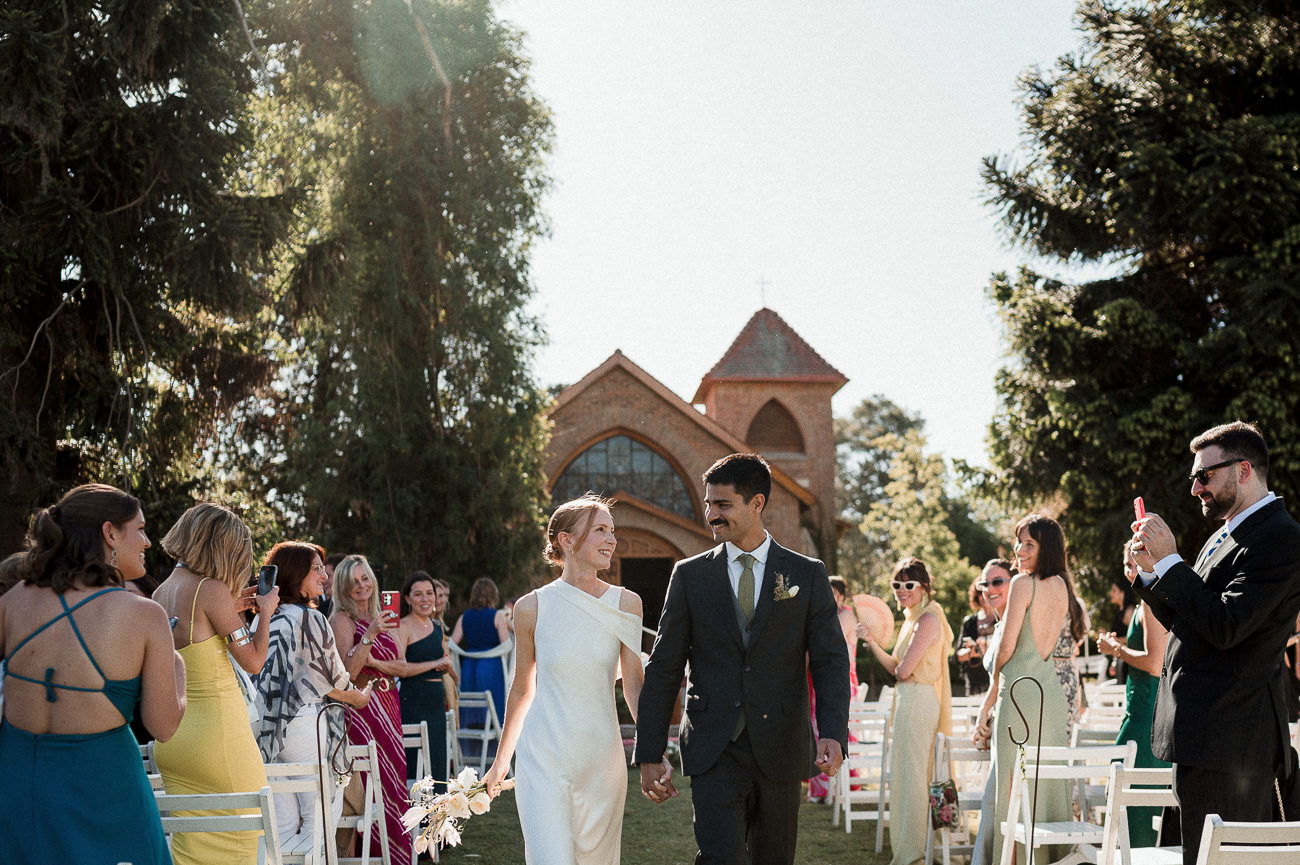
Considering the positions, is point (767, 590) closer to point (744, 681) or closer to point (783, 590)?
point (783, 590)

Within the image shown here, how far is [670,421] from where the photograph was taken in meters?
36.8

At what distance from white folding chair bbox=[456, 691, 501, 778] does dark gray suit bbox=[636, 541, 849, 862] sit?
795 centimetres

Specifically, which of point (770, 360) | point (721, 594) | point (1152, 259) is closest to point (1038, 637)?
point (721, 594)

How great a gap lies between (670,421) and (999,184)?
16.0 meters

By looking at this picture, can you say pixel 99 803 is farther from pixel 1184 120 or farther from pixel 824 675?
pixel 1184 120

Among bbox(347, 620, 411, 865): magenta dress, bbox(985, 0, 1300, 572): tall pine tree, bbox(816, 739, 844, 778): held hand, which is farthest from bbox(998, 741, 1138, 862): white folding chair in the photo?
bbox(985, 0, 1300, 572): tall pine tree

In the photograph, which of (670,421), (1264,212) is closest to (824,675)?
(1264,212)

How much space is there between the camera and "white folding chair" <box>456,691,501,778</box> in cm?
1252

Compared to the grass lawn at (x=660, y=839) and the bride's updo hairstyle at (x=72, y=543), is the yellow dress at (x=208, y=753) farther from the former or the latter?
the grass lawn at (x=660, y=839)

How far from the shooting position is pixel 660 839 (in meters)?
10.0

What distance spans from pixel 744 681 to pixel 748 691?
4 centimetres

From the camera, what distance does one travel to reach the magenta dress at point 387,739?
25.6 feet

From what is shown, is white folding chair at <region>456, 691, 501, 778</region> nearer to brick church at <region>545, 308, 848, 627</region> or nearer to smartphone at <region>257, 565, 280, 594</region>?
smartphone at <region>257, 565, 280, 594</region>

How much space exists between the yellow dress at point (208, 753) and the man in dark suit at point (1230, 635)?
3.82 meters
